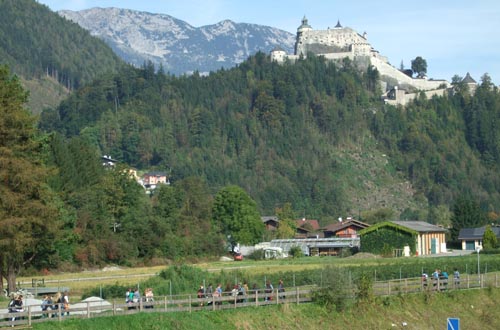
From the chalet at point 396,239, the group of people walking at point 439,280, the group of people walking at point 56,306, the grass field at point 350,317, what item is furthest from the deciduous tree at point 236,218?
the group of people walking at point 56,306

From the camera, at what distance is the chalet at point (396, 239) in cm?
9712

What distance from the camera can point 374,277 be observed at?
6194cm

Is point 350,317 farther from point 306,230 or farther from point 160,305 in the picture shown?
point 306,230

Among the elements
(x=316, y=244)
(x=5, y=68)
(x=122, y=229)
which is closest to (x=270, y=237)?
(x=316, y=244)

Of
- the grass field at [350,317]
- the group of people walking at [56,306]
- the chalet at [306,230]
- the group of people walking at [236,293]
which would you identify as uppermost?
the group of people walking at [56,306]

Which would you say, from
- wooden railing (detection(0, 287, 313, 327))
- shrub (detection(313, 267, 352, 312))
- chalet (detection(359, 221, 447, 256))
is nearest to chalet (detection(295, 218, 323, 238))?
chalet (detection(359, 221, 447, 256))

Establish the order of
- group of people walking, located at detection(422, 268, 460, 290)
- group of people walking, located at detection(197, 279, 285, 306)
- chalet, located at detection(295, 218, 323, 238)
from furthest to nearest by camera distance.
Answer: chalet, located at detection(295, 218, 323, 238) → group of people walking, located at detection(422, 268, 460, 290) → group of people walking, located at detection(197, 279, 285, 306)

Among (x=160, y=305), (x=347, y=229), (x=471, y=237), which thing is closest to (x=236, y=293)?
(x=160, y=305)

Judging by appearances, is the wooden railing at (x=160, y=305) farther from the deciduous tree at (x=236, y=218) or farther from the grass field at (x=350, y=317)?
the deciduous tree at (x=236, y=218)

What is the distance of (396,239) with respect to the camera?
97.8 metres

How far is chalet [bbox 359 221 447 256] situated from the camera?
9712 cm

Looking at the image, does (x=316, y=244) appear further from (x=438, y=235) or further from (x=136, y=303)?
(x=136, y=303)

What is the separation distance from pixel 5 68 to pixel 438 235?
58.0 metres

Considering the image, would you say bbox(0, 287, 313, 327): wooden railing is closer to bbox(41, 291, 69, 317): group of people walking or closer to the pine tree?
bbox(41, 291, 69, 317): group of people walking
